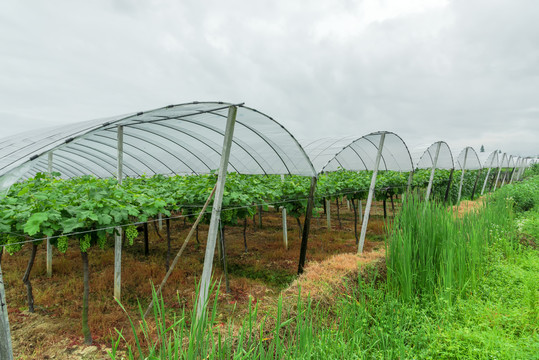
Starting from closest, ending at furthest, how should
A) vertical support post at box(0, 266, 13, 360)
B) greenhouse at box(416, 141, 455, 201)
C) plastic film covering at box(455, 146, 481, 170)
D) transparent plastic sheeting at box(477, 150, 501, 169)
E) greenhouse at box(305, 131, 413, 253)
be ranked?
vertical support post at box(0, 266, 13, 360), greenhouse at box(305, 131, 413, 253), greenhouse at box(416, 141, 455, 201), plastic film covering at box(455, 146, 481, 170), transparent plastic sheeting at box(477, 150, 501, 169)

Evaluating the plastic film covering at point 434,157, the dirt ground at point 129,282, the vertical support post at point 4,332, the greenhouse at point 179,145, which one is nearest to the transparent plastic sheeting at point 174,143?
the greenhouse at point 179,145

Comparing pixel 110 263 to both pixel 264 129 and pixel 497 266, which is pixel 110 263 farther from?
pixel 497 266

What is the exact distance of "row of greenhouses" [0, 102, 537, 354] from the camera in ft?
9.77

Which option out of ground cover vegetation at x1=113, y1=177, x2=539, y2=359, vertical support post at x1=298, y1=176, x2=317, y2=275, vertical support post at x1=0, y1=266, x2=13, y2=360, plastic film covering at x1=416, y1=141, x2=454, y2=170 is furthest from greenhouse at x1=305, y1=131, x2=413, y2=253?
vertical support post at x1=0, y1=266, x2=13, y2=360

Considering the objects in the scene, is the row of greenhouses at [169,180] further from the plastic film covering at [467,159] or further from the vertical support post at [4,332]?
the plastic film covering at [467,159]

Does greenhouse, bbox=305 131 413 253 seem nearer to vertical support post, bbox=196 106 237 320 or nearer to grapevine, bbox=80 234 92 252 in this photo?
vertical support post, bbox=196 106 237 320

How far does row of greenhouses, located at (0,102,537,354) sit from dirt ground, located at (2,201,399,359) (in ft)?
1.50

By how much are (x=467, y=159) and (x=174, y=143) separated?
14.4 m

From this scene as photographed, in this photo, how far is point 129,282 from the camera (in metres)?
4.83

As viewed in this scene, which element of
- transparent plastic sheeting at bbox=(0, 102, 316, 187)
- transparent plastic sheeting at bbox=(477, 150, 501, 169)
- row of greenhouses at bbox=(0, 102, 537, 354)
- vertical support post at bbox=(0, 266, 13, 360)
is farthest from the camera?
transparent plastic sheeting at bbox=(477, 150, 501, 169)

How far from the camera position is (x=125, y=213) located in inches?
126

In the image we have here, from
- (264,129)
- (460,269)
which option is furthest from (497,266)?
(264,129)

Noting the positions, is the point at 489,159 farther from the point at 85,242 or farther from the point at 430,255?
the point at 85,242

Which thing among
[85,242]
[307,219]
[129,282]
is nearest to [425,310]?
[307,219]
